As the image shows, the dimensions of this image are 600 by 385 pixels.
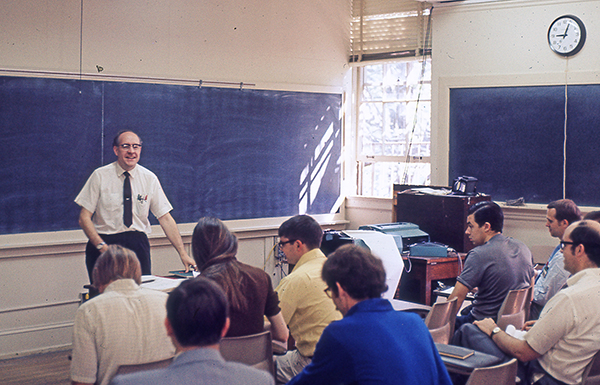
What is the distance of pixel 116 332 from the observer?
206cm

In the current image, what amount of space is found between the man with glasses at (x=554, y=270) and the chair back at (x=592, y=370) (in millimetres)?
856

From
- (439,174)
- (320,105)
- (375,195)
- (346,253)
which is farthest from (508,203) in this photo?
(346,253)

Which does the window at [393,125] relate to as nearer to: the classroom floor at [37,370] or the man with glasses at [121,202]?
the man with glasses at [121,202]

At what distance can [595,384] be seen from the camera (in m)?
2.45

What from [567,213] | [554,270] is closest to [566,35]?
[567,213]

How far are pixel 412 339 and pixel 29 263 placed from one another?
12.8 ft

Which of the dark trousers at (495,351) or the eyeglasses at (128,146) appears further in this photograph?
the eyeglasses at (128,146)

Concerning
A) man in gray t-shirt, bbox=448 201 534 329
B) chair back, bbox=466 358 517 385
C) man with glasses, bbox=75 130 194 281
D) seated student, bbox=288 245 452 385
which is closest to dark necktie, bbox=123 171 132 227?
man with glasses, bbox=75 130 194 281

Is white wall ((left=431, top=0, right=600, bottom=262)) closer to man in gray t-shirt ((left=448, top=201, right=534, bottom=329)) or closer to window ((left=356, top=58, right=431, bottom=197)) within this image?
window ((left=356, top=58, right=431, bottom=197))

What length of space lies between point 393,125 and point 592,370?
4.54 metres

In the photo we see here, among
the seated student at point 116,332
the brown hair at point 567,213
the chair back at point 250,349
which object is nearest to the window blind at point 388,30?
the brown hair at point 567,213

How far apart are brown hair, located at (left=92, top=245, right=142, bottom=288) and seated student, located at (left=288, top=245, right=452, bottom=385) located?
862 mm

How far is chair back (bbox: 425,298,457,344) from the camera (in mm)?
2969

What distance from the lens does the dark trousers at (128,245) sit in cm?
386
